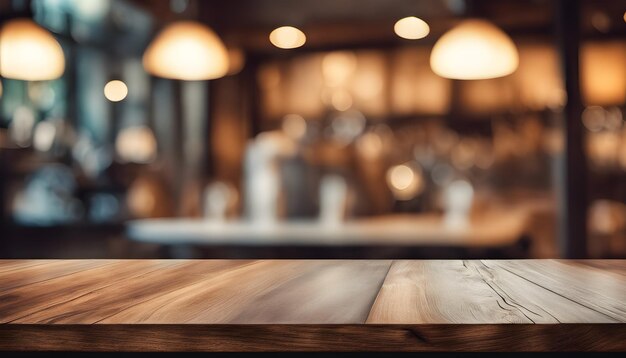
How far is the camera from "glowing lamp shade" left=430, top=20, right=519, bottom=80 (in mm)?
2918

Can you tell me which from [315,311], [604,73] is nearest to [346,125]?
[604,73]

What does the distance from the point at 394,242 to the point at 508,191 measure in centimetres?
302

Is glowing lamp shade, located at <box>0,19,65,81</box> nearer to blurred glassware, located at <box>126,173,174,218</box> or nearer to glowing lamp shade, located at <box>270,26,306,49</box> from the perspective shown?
blurred glassware, located at <box>126,173,174,218</box>

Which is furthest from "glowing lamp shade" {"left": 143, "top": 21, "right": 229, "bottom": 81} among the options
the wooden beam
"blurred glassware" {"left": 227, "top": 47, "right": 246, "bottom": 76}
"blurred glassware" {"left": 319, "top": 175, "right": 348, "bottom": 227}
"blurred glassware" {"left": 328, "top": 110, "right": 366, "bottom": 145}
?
"blurred glassware" {"left": 227, "top": 47, "right": 246, "bottom": 76}

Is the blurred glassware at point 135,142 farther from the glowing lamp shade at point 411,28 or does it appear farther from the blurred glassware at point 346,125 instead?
the glowing lamp shade at point 411,28

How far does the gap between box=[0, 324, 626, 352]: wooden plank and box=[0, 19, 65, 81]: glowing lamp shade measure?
8.24 feet

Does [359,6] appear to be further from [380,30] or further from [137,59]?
[137,59]

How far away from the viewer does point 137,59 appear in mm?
7816

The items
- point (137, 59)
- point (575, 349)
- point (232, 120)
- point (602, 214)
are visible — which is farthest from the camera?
point (137, 59)

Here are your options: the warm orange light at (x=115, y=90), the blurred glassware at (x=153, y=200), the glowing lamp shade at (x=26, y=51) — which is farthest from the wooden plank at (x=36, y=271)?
the warm orange light at (x=115, y=90)

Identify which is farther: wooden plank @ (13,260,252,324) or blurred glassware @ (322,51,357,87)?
blurred glassware @ (322,51,357,87)

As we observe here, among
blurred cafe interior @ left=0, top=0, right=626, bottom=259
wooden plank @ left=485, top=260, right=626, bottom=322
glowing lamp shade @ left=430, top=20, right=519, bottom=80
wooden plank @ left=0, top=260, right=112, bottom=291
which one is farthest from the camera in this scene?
blurred cafe interior @ left=0, top=0, right=626, bottom=259

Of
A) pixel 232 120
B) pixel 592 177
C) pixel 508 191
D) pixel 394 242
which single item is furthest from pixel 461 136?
pixel 394 242

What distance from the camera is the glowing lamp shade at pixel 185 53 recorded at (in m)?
3.20
